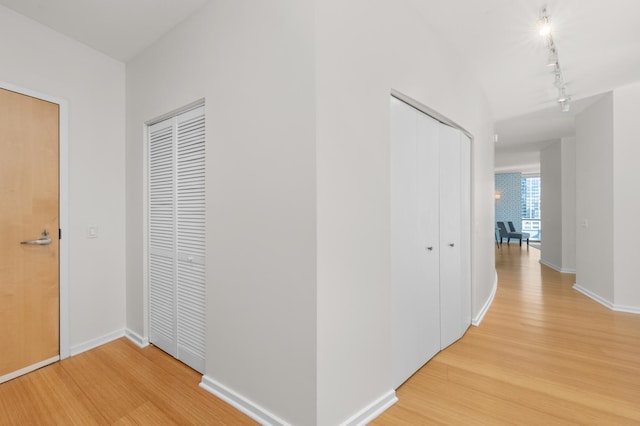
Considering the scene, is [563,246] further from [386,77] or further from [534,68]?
[386,77]

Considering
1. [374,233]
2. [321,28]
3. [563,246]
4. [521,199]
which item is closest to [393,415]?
[374,233]

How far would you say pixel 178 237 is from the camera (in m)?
2.35

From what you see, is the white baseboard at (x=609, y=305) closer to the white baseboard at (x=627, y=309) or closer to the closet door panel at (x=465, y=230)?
the white baseboard at (x=627, y=309)

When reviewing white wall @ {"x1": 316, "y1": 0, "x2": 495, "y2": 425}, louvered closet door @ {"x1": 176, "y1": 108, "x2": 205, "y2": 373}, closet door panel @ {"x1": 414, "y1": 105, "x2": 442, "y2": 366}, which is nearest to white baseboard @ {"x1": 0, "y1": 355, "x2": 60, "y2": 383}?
louvered closet door @ {"x1": 176, "y1": 108, "x2": 205, "y2": 373}

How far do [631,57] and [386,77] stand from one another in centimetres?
318

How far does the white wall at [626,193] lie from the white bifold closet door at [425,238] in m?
2.41

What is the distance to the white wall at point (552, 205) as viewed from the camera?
19.5ft

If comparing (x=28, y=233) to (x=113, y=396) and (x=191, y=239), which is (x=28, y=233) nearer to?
(x=191, y=239)

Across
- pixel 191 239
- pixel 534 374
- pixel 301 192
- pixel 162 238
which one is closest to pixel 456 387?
pixel 534 374

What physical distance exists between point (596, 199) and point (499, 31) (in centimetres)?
333

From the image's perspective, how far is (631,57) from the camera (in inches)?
115

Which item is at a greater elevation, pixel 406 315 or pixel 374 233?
pixel 374 233

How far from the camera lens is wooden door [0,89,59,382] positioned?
6.93 ft

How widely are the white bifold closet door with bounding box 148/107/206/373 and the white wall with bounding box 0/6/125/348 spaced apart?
1.54 feet
